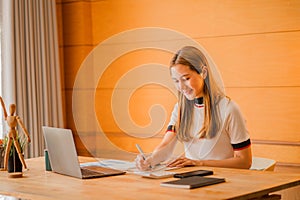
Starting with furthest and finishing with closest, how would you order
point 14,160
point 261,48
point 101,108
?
point 101,108
point 261,48
point 14,160

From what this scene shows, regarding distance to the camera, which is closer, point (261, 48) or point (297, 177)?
point (297, 177)

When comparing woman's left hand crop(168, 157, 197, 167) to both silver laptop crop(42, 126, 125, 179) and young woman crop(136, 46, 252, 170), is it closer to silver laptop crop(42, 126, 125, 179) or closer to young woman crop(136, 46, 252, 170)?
young woman crop(136, 46, 252, 170)

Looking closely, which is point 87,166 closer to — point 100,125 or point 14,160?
point 14,160

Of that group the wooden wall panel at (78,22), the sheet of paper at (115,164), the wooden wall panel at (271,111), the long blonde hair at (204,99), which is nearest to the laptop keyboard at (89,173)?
the sheet of paper at (115,164)

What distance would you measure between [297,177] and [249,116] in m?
1.87

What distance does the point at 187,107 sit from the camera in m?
3.49

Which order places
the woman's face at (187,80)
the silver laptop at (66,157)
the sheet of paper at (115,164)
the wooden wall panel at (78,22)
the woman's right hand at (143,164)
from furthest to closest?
the wooden wall panel at (78,22)
the woman's face at (187,80)
the sheet of paper at (115,164)
the woman's right hand at (143,164)
the silver laptop at (66,157)

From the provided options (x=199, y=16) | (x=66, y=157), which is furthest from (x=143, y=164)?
(x=199, y=16)

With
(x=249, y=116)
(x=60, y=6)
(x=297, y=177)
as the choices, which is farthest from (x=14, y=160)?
(x=60, y=6)

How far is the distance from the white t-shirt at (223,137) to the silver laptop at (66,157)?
1.86ft

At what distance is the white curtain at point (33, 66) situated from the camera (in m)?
5.14

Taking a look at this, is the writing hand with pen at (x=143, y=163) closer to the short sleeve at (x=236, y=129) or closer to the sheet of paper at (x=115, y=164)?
the sheet of paper at (x=115, y=164)

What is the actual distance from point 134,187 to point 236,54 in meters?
2.26

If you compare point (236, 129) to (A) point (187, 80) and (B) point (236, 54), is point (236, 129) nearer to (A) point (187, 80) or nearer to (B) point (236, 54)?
(A) point (187, 80)
